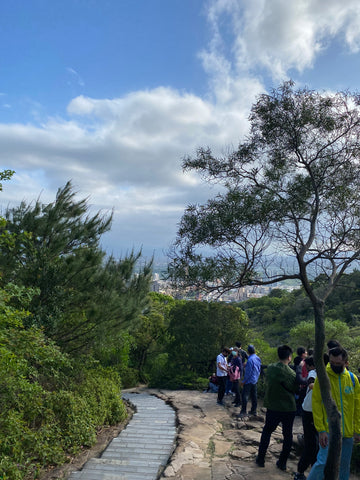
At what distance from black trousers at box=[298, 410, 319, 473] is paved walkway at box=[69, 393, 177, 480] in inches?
69.2

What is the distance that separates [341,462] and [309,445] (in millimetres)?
626

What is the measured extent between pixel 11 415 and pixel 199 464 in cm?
261

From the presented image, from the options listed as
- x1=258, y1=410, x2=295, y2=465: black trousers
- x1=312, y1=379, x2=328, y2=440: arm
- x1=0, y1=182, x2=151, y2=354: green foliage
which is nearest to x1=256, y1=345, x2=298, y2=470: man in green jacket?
x1=258, y1=410, x2=295, y2=465: black trousers

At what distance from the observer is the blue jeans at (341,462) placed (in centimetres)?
363

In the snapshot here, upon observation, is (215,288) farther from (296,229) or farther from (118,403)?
(118,403)

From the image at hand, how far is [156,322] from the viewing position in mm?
14766

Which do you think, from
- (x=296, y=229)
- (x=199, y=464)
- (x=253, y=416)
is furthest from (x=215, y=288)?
(x=253, y=416)

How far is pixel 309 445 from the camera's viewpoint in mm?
4332

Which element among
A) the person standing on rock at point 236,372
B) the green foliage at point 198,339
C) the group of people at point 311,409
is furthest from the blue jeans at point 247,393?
the green foliage at point 198,339

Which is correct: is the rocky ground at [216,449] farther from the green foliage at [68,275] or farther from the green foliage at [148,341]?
the green foliage at [148,341]

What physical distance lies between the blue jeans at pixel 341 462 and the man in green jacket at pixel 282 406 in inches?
32.7

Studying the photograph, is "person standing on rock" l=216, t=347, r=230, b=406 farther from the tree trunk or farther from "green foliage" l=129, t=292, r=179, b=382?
"green foliage" l=129, t=292, r=179, b=382

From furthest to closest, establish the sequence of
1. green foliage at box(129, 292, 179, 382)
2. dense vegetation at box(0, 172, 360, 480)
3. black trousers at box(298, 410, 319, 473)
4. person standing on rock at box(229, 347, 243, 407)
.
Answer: green foliage at box(129, 292, 179, 382), person standing on rock at box(229, 347, 243, 407), dense vegetation at box(0, 172, 360, 480), black trousers at box(298, 410, 319, 473)

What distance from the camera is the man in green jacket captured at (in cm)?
453
